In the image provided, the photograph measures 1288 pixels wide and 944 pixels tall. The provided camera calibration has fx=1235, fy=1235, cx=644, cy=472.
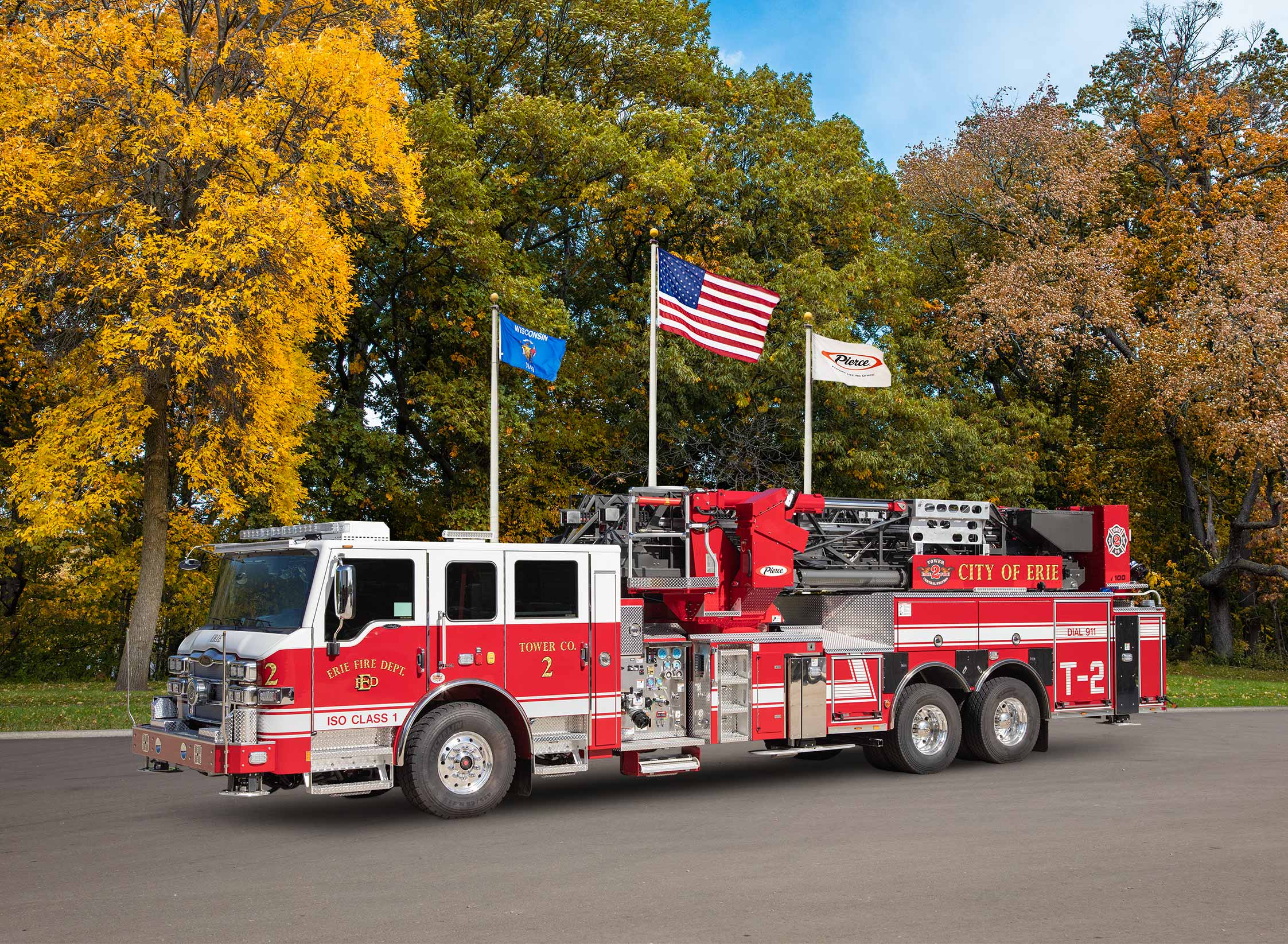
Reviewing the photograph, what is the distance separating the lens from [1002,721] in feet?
47.5

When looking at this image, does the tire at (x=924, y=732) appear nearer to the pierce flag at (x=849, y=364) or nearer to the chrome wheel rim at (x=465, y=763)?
the chrome wheel rim at (x=465, y=763)

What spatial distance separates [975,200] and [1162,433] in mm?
9314

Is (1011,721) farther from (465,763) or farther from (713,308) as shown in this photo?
(713,308)

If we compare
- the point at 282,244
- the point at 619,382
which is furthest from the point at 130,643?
the point at 619,382

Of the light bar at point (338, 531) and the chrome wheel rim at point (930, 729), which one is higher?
the light bar at point (338, 531)

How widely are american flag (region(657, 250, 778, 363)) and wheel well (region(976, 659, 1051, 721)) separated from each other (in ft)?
21.6

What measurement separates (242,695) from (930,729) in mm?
7668

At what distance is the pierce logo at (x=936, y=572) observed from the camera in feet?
45.4

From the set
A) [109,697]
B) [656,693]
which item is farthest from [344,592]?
[109,697]

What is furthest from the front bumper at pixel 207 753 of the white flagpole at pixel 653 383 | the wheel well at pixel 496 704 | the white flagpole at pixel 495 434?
the white flagpole at pixel 653 383

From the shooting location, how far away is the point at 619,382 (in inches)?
1198

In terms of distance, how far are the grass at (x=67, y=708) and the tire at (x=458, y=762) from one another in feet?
21.1

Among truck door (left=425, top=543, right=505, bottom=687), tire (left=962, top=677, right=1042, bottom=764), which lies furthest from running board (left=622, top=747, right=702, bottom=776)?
tire (left=962, top=677, right=1042, bottom=764)

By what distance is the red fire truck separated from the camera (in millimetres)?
10242
